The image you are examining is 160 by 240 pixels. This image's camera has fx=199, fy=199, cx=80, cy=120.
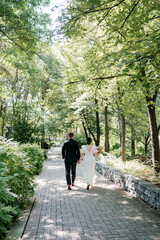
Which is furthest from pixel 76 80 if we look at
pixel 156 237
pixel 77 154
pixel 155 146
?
pixel 156 237

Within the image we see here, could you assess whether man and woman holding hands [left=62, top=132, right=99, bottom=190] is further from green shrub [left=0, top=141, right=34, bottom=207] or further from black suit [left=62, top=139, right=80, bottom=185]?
green shrub [left=0, top=141, right=34, bottom=207]

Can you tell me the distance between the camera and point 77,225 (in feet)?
14.2

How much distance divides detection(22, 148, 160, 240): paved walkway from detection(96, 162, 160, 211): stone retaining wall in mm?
200

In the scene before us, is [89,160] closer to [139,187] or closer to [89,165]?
[89,165]

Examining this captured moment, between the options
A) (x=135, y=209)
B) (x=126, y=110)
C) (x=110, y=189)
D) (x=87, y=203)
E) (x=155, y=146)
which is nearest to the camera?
(x=135, y=209)

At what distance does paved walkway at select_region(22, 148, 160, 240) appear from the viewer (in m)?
3.93

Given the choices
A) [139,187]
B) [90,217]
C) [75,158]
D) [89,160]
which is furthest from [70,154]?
[90,217]

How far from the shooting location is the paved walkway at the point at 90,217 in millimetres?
3930

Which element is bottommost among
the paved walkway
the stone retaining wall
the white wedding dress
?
the paved walkway

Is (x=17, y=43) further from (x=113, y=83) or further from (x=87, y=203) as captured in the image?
(x=87, y=203)

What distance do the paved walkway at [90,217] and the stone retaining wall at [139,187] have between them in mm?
200

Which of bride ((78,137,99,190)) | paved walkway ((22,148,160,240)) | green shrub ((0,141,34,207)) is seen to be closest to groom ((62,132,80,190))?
bride ((78,137,99,190))

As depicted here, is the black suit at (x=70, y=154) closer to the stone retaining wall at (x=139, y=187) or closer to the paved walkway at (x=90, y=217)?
the paved walkway at (x=90, y=217)

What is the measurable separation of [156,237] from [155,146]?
16.0 feet
